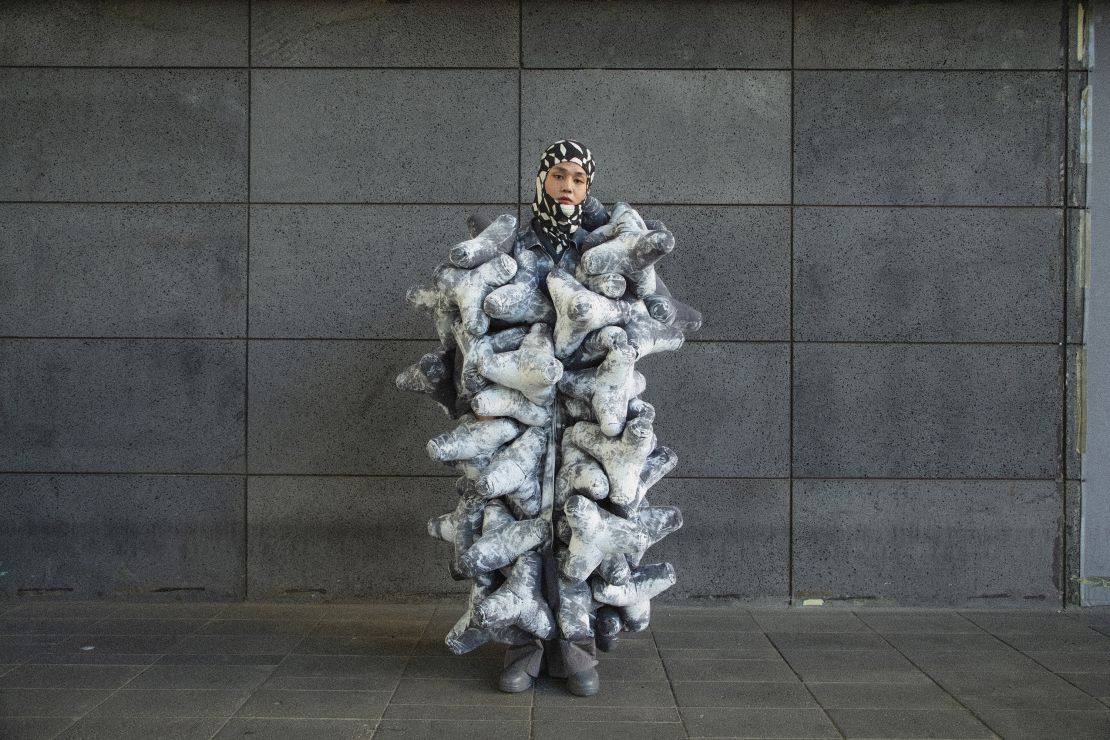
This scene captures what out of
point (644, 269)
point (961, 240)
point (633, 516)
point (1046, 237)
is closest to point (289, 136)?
point (644, 269)

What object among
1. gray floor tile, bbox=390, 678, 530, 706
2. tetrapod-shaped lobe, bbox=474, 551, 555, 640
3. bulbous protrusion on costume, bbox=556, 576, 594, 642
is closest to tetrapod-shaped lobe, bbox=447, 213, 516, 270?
tetrapod-shaped lobe, bbox=474, 551, 555, 640

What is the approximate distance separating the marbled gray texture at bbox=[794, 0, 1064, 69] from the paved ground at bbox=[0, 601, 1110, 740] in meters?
3.23

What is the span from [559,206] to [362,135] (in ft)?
6.49

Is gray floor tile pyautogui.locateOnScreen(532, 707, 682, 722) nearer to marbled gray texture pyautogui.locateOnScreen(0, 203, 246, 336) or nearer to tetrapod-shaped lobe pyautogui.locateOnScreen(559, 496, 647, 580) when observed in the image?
→ tetrapod-shaped lobe pyautogui.locateOnScreen(559, 496, 647, 580)

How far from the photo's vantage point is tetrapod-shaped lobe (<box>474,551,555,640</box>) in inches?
149

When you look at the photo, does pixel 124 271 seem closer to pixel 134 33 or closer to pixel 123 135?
pixel 123 135

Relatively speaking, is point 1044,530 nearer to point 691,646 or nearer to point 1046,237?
point 1046,237

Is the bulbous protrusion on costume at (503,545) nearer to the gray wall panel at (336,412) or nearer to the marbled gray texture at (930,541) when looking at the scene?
the gray wall panel at (336,412)

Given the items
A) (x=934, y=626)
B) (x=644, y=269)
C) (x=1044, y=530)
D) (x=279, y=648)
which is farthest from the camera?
(x=1044, y=530)

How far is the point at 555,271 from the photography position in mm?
3939

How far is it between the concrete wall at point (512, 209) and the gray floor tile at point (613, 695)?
1.49 meters

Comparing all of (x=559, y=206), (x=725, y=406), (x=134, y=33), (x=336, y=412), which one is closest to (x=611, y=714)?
(x=559, y=206)

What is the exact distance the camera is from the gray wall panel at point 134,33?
5520 mm

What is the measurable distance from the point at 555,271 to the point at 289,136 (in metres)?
2.43
